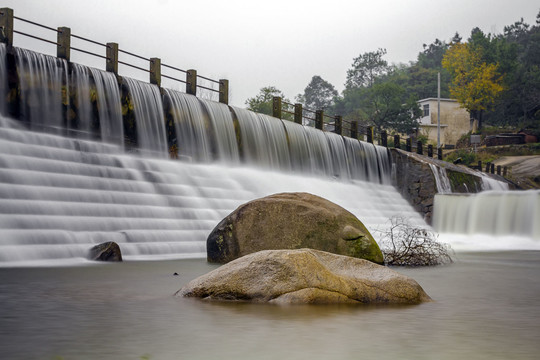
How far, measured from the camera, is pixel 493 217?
99.8ft

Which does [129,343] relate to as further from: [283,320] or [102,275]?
[102,275]

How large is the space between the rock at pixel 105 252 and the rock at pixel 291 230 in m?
2.09

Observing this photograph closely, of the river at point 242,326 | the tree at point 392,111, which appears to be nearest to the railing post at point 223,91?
the river at point 242,326

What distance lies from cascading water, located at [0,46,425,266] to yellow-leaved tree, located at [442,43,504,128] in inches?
1746

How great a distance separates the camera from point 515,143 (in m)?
63.5

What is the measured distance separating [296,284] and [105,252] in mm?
6615

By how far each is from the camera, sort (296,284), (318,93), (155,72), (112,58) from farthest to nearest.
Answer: (318,93) < (155,72) < (112,58) < (296,284)

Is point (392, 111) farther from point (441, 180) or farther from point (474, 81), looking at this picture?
point (441, 180)

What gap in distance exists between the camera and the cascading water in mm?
13117

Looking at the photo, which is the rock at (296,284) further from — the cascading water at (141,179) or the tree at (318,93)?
the tree at (318,93)

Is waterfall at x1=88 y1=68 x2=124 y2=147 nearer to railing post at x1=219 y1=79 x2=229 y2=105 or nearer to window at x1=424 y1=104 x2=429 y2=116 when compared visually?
railing post at x1=219 y1=79 x2=229 y2=105

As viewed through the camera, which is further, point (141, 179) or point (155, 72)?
point (155, 72)

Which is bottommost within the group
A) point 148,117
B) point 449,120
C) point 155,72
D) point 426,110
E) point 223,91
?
point 148,117

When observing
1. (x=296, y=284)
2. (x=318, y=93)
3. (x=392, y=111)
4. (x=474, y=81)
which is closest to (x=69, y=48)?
(x=296, y=284)
